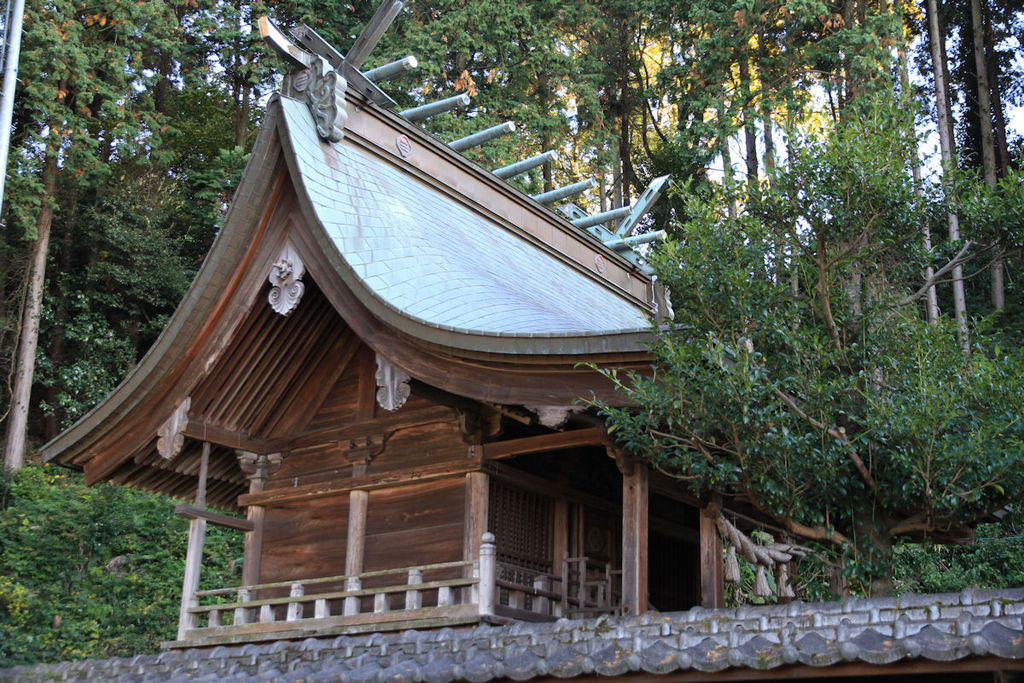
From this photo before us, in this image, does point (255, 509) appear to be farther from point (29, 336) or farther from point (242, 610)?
point (29, 336)

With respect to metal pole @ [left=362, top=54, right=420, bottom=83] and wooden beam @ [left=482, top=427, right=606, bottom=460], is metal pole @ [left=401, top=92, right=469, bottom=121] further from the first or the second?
wooden beam @ [left=482, top=427, right=606, bottom=460]

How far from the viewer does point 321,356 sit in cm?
1029

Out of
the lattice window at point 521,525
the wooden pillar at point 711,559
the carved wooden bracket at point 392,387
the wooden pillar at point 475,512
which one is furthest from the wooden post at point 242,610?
the wooden pillar at point 711,559

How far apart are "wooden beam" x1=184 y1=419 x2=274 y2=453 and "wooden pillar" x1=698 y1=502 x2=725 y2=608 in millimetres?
4436

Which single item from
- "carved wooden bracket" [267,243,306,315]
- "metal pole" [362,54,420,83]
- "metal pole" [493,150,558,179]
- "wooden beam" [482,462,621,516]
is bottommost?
"wooden beam" [482,462,621,516]

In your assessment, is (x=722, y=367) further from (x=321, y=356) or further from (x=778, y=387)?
(x=321, y=356)

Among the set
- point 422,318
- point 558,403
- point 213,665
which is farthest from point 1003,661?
point 213,665

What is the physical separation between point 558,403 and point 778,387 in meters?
1.51

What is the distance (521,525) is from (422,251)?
2.55 m

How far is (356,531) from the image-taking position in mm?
9578

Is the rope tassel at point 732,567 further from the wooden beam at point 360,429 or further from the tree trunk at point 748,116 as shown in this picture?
the tree trunk at point 748,116

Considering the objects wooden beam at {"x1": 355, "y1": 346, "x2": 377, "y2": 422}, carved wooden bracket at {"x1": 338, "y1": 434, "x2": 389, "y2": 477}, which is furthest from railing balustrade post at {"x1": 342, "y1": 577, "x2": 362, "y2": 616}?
wooden beam at {"x1": 355, "y1": 346, "x2": 377, "y2": 422}

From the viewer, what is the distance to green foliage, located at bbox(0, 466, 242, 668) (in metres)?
16.1

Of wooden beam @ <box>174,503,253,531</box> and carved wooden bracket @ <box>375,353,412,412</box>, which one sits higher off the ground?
carved wooden bracket @ <box>375,353,412,412</box>
